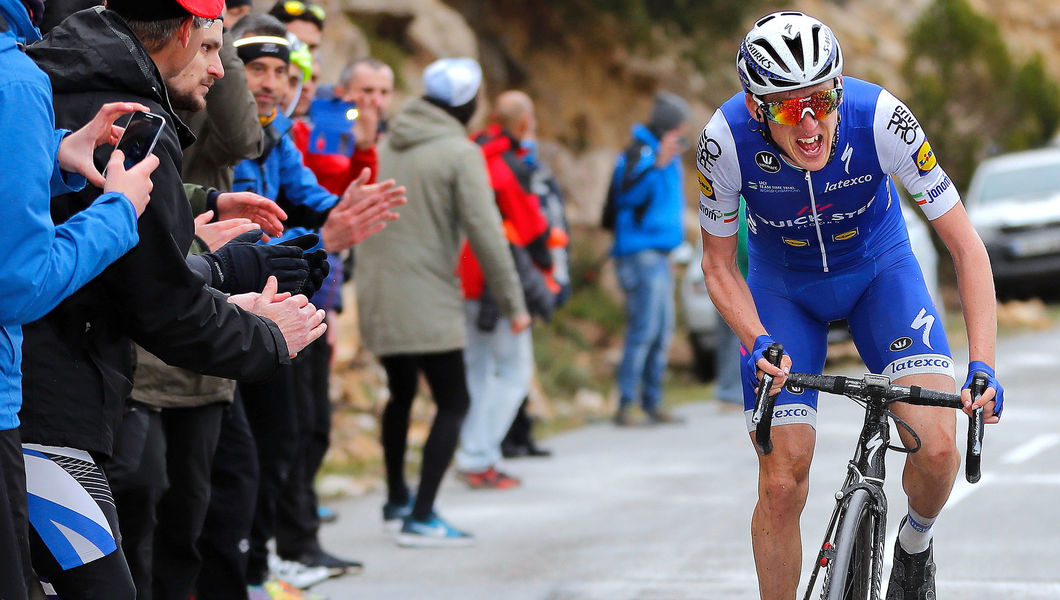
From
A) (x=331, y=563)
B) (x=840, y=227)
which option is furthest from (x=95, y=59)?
(x=331, y=563)

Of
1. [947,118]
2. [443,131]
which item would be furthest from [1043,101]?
[443,131]

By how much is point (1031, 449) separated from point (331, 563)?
5.23m

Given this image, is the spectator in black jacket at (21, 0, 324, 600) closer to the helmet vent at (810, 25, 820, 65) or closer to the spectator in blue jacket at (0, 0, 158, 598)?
the spectator in blue jacket at (0, 0, 158, 598)

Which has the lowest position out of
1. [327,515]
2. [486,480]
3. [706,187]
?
[327,515]

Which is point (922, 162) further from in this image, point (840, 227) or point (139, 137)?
point (139, 137)

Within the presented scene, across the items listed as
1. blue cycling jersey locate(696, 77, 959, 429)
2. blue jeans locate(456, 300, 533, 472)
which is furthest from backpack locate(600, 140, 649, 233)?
blue cycling jersey locate(696, 77, 959, 429)

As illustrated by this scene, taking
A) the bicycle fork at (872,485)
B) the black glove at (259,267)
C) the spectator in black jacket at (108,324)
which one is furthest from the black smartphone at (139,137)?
the bicycle fork at (872,485)

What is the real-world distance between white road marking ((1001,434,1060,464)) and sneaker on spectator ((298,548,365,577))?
15.0 ft

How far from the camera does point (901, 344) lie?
4457 millimetres

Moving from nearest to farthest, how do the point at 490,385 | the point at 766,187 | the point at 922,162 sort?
the point at 922,162, the point at 766,187, the point at 490,385

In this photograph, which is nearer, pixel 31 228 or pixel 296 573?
pixel 31 228

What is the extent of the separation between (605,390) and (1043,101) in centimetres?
1868

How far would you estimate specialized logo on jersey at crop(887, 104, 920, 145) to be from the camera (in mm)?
4305

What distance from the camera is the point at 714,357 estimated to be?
50.0 feet
